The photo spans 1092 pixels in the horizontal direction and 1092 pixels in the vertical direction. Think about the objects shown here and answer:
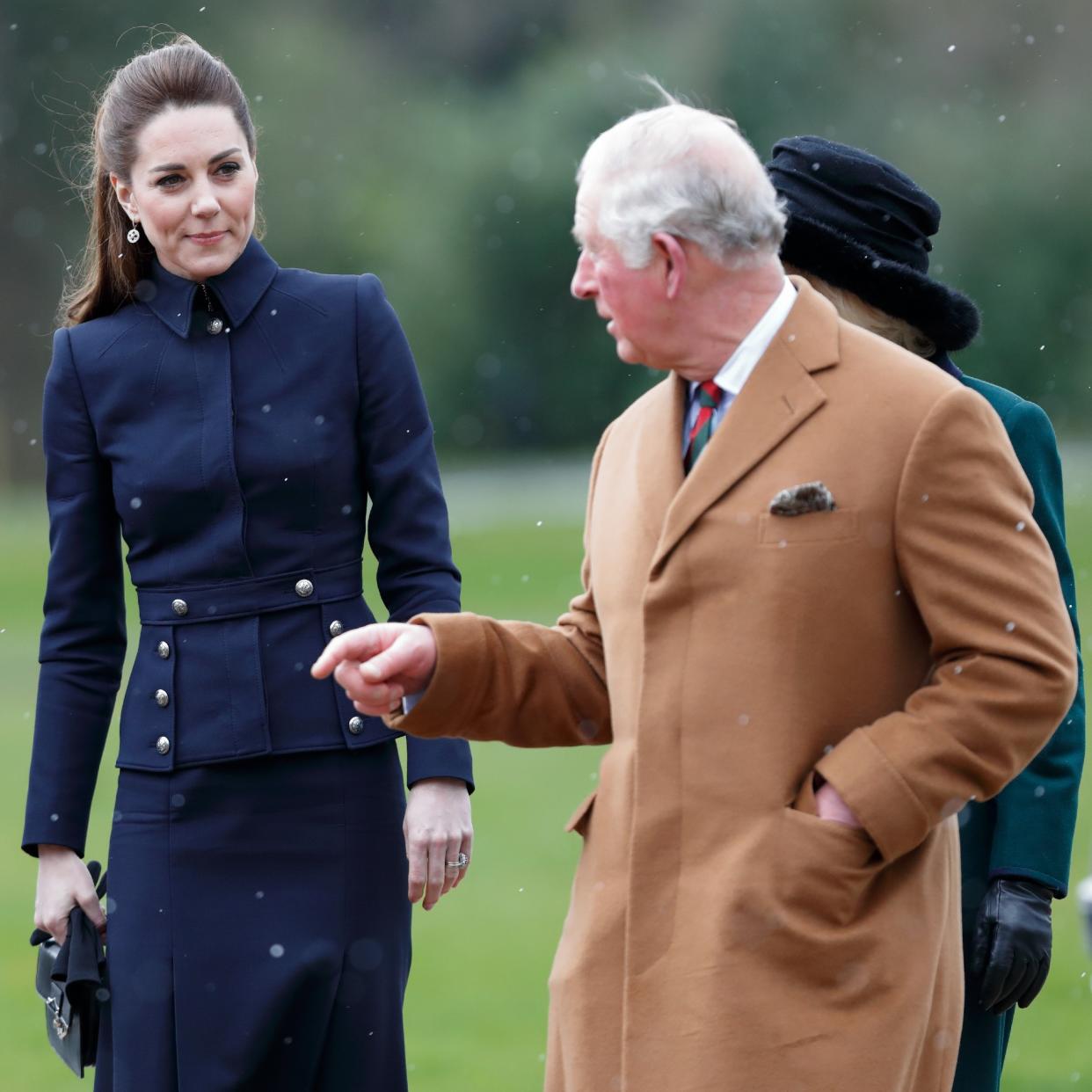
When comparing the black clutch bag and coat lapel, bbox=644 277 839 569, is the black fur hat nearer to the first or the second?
coat lapel, bbox=644 277 839 569

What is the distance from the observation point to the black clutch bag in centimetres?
356

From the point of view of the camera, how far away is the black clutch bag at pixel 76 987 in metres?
3.56

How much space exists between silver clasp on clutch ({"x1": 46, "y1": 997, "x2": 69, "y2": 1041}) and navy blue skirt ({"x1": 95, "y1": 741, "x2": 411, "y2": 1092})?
9 centimetres

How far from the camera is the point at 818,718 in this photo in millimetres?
2697

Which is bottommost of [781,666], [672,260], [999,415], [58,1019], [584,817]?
[58,1019]

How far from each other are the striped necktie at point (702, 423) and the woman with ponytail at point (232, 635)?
0.83 m

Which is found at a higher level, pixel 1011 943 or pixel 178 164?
pixel 178 164

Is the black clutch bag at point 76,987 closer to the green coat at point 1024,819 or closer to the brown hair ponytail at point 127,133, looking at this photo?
the brown hair ponytail at point 127,133

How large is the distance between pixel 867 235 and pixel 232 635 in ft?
4.16

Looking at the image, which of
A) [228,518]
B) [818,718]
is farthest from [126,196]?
[818,718]

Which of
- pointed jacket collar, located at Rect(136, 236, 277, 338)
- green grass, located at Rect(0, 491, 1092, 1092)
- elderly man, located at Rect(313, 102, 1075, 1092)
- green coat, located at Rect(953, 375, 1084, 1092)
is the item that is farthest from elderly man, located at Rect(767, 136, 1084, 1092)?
green grass, located at Rect(0, 491, 1092, 1092)

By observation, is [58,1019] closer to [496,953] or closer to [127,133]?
[127,133]

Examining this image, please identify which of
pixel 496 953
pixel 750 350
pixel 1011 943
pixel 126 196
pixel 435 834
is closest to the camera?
pixel 750 350

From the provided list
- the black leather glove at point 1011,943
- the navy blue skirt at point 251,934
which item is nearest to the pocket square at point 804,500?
the black leather glove at point 1011,943
